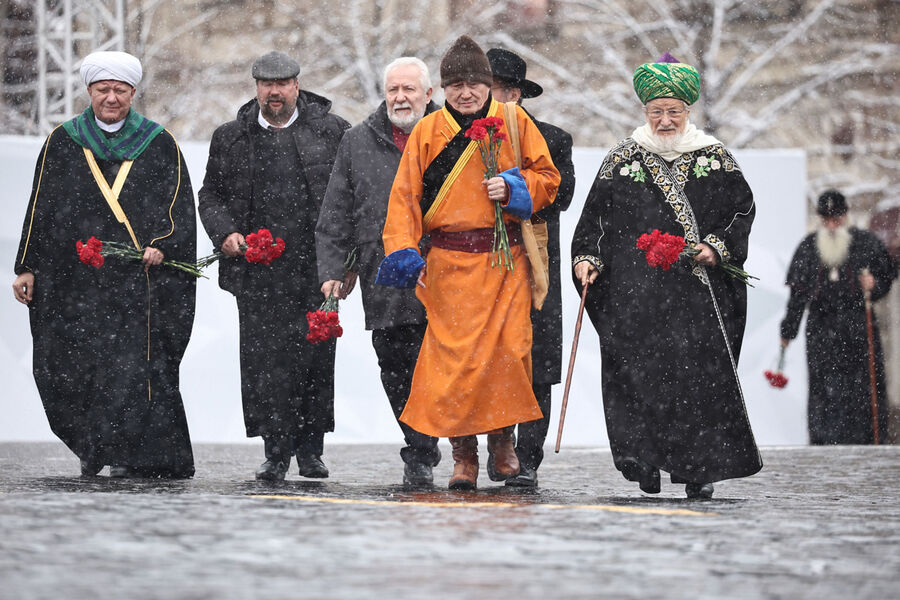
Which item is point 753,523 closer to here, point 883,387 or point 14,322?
point 14,322

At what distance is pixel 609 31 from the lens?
86.2 ft

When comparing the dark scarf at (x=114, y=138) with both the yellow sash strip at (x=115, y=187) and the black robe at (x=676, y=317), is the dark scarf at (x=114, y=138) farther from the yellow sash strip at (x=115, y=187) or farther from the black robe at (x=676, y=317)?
the black robe at (x=676, y=317)

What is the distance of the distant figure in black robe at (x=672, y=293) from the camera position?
7.43 meters

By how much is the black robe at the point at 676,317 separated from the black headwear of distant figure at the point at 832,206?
6094mm

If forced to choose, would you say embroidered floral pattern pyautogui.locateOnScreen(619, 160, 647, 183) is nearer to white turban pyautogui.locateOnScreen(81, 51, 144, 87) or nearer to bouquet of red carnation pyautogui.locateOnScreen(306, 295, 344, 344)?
bouquet of red carnation pyautogui.locateOnScreen(306, 295, 344, 344)

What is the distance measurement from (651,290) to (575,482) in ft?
5.02

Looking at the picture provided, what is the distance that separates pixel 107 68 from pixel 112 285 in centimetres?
98


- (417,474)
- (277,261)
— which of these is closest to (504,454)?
(417,474)

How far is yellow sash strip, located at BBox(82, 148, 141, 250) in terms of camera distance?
8438 millimetres

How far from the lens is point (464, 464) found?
7711mm

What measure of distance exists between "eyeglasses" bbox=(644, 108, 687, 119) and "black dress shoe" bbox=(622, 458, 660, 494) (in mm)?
1384

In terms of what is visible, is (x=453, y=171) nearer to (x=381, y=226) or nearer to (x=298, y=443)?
(x=381, y=226)

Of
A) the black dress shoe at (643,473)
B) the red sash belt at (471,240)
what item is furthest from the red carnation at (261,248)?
the black dress shoe at (643,473)

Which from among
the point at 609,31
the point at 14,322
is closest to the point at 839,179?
the point at 609,31
